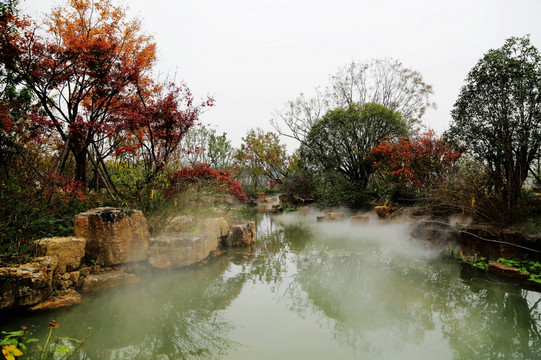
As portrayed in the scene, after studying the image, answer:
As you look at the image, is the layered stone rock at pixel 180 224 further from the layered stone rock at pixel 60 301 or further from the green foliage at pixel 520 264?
the green foliage at pixel 520 264

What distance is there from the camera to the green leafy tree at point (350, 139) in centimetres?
1097

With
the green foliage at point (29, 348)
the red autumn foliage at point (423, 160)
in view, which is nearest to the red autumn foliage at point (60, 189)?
the green foliage at point (29, 348)

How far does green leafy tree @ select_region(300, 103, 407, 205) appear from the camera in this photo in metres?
11.0

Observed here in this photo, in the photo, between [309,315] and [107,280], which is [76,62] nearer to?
[107,280]

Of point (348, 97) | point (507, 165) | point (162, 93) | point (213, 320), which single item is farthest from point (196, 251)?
point (348, 97)

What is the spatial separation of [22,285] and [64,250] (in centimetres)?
66

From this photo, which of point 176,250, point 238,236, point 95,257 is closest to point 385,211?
point 238,236

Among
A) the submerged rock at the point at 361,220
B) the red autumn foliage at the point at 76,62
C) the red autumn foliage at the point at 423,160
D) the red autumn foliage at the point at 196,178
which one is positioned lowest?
the submerged rock at the point at 361,220

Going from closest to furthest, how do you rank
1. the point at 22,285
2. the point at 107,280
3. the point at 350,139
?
the point at 22,285 → the point at 107,280 → the point at 350,139

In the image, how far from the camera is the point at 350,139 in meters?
11.9

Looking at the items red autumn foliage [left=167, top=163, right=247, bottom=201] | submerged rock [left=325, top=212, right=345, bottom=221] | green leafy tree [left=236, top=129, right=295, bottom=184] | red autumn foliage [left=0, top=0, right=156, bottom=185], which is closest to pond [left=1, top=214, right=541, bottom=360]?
red autumn foliage [left=167, top=163, right=247, bottom=201]

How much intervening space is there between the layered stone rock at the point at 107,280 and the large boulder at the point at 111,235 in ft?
0.64

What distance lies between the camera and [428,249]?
5691 mm

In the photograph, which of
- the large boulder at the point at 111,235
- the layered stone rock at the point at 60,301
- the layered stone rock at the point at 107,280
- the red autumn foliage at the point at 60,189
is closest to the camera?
the layered stone rock at the point at 60,301
